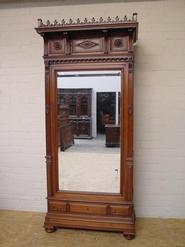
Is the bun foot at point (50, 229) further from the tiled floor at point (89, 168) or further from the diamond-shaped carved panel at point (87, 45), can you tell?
the diamond-shaped carved panel at point (87, 45)

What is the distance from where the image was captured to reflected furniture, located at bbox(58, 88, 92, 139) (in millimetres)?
2881

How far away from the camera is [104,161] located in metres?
2.91

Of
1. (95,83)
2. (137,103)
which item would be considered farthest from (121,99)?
(137,103)

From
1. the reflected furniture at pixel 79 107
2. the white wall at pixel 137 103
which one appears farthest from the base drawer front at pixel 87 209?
the reflected furniture at pixel 79 107

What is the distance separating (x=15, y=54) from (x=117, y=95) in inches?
57.9

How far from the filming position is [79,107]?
2936 millimetres

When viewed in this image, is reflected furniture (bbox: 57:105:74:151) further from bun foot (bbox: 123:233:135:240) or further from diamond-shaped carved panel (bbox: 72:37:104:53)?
bun foot (bbox: 123:233:135:240)

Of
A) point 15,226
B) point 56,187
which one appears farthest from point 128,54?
point 15,226

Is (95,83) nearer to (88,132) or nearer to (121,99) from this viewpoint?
(121,99)

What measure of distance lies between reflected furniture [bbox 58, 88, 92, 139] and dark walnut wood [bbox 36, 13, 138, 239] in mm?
135

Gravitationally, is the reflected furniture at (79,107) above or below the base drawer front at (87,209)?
above

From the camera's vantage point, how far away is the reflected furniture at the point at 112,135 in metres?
2.82

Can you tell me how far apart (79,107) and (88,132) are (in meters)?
0.30

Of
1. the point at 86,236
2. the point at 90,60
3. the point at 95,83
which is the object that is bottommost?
the point at 86,236
